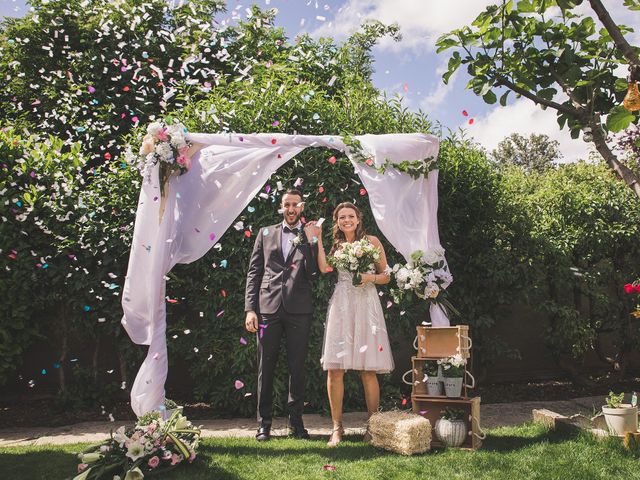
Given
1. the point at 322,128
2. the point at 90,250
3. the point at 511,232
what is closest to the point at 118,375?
the point at 90,250

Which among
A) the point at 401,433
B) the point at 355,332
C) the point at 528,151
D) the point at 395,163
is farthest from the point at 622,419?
the point at 528,151

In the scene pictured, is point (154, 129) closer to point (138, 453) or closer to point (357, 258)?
point (357, 258)

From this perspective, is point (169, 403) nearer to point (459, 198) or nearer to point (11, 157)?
point (11, 157)

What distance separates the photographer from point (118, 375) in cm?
611

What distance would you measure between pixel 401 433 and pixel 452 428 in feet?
1.49

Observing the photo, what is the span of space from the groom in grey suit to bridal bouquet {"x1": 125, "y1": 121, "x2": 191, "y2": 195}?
903 mm

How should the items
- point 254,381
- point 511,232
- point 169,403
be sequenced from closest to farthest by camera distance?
point 169,403 → point 254,381 → point 511,232

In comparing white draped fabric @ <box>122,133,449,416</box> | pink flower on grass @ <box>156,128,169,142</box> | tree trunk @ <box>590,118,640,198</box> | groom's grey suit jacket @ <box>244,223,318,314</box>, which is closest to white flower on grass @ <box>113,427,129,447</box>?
white draped fabric @ <box>122,133,449,416</box>

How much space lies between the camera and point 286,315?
453cm

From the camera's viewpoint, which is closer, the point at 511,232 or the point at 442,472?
the point at 442,472

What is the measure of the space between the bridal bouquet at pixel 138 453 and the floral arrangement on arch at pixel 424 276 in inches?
77.7

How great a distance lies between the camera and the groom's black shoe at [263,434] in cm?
440

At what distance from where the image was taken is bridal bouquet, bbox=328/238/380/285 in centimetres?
440

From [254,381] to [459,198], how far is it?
2.72m
